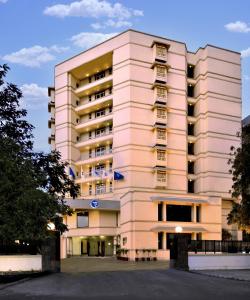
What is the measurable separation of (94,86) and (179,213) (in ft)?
78.1

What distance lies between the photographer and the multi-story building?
62638 mm

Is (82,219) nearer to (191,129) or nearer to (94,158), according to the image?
(94,158)

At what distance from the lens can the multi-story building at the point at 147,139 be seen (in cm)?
6264

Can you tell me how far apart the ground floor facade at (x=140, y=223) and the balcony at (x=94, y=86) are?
17.3 m

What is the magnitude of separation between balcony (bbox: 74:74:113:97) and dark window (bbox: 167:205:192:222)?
20.9 meters

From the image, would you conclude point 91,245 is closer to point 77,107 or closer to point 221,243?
point 77,107

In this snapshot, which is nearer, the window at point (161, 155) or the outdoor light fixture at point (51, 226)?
the outdoor light fixture at point (51, 226)

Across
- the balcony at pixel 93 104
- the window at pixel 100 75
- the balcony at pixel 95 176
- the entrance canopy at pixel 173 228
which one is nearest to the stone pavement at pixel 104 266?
the entrance canopy at pixel 173 228

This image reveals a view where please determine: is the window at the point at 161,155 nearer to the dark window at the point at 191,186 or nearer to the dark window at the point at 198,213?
the dark window at the point at 191,186

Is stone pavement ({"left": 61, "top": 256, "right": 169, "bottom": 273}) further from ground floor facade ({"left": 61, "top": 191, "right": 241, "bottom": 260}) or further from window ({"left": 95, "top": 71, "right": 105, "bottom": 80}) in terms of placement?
window ({"left": 95, "top": 71, "right": 105, "bottom": 80})

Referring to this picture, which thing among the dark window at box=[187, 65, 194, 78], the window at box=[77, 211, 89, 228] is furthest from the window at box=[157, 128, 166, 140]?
the window at box=[77, 211, 89, 228]

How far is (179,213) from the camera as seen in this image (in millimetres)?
62312

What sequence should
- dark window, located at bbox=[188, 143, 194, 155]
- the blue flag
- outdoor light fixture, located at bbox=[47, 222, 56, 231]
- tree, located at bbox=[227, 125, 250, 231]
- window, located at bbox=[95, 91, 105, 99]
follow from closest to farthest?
outdoor light fixture, located at bbox=[47, 222, 56, 231], tree, located at bbox=[227, 125, 250, 231], the blue flag, dark window, located at bbox=[188, 143, 194, 155], window, located at bbox=[95, 91, 105, 99]

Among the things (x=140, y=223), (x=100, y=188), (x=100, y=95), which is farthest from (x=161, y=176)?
(x=100, y=95)
